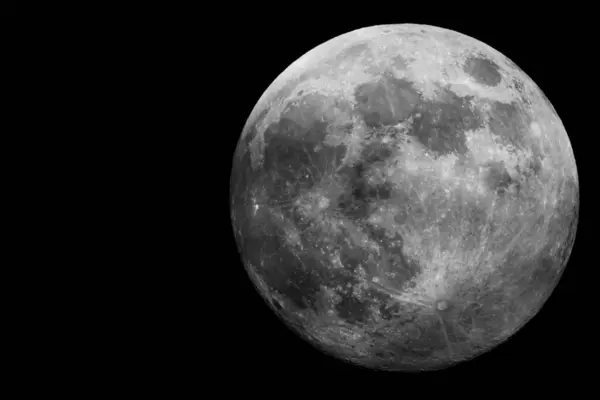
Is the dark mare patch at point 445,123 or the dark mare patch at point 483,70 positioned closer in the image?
the dark mare patch at point 445,123

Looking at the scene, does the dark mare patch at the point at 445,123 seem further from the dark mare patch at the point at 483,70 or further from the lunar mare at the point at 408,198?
the dark mare patch at the point at 483,70

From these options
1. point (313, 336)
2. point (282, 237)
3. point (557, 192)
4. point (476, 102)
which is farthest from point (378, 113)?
point (313, 336)

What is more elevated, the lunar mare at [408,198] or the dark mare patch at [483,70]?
the dark mare patch at [483,70]

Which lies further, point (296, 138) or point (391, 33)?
point (391, 33)

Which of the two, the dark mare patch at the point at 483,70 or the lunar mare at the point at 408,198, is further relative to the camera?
the dark mare patch at the point at 483,70

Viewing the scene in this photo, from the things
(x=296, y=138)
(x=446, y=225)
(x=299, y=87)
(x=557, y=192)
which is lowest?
(x=446, y=225)

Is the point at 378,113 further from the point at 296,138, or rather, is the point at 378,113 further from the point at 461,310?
the point at 461,310

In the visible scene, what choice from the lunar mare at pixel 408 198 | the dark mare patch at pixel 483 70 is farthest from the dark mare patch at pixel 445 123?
the dark mare patch at pixel 483 70

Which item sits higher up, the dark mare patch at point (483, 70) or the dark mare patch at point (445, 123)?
the dark mare patch at point (483, 70)

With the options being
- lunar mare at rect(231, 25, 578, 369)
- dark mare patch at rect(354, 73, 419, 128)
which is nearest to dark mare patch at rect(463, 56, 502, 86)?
lunar mare at rect(231, 25, 578, 369)
